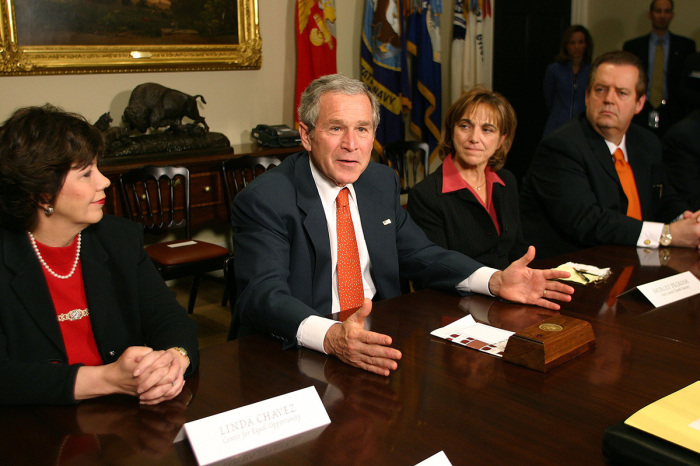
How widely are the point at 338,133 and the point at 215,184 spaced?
8.55 feet

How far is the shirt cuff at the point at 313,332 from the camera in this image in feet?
5.01

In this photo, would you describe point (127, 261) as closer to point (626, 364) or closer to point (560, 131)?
point (626, 364)

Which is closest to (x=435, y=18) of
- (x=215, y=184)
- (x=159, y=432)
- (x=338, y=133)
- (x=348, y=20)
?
(x=348, y=20)

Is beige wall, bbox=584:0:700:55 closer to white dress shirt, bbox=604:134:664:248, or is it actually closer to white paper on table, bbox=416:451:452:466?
white dress shirt, bbox=604:134:664:248


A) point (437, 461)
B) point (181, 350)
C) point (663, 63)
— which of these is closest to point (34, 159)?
point (181, 350)

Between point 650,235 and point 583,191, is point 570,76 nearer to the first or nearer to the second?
point 583,191

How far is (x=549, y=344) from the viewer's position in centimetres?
143

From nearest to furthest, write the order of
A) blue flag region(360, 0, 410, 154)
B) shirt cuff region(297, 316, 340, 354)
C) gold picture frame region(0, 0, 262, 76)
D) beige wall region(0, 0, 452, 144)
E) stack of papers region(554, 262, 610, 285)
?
shirt cuff region(297, 316, 340, 354), stack of papers region(554, 262, 610, 285), gold picture frame region(0, 0, 262, 76), beige wall region(0, 0, 452, 144), blue flag region(360, 0, 410, 154)

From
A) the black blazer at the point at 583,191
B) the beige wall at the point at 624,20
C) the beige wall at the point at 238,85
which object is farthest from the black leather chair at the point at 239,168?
the beige wall at the point at 624,20

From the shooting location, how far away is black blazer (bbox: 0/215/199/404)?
4.31 feet

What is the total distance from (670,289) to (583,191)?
0.99 meters

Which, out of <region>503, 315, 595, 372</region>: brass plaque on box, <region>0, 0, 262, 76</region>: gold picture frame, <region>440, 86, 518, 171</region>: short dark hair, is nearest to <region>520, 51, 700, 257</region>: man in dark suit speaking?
<region>440, 86, 518, 171</region>: short dark hair

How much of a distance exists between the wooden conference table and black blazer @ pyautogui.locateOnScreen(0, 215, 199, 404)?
6cm

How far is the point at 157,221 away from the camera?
4.17m
